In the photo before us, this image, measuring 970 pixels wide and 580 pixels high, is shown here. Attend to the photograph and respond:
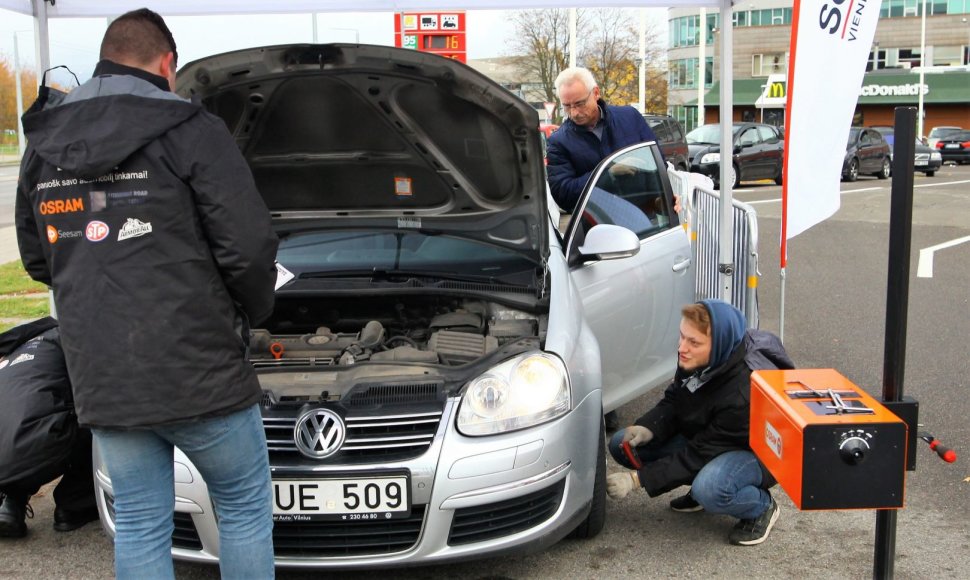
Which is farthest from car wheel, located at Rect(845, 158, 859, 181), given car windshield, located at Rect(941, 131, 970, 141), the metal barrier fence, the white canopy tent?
the white canopy tent

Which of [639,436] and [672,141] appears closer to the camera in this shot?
[639,436]

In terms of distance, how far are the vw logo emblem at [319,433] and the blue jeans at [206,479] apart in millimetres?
408

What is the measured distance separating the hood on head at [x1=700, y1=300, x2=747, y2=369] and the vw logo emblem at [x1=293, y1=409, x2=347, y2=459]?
1425 millimetres

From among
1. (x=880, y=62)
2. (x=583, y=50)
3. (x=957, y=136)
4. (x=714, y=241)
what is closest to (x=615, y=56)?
(x=583, y=50)

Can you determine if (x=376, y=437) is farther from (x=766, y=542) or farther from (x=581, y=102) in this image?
(x=581, y=102)

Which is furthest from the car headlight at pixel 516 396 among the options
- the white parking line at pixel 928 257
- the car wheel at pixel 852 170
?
the car wheel at pixel 852 170

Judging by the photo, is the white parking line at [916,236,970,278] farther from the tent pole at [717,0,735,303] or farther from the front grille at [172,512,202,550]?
the front grille at [172,512,202,550]

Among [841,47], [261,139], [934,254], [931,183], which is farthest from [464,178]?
[931,183]

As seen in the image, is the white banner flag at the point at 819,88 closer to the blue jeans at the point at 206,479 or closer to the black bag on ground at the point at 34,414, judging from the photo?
the blue jeans at the point at 206,479

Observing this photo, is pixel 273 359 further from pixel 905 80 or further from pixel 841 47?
pixel 905 80

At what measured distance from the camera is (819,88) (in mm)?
4344

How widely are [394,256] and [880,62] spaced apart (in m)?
70.3

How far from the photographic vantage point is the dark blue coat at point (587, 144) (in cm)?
585

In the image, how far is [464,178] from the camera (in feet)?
14.7
